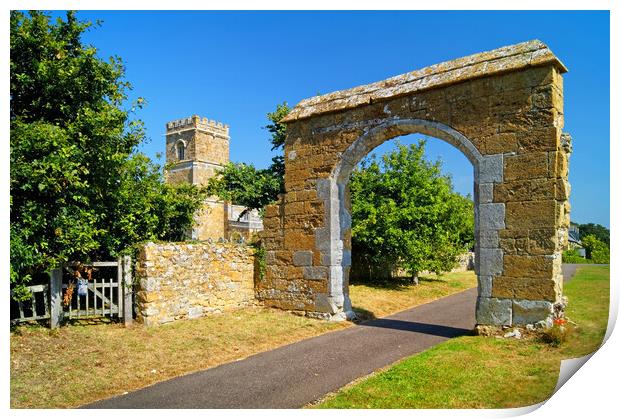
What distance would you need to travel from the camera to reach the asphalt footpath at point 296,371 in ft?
17.3

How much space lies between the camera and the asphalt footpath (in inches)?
207

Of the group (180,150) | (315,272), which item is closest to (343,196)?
(315,272)

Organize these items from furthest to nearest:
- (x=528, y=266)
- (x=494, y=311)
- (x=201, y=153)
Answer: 1. (x=201, y=153)
2. (x=494, y=311)
3. (x=528, y=266)

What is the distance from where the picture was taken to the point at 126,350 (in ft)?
24.2

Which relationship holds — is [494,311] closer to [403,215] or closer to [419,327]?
[419,327]

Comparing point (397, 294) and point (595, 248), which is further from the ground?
point (595, 248)

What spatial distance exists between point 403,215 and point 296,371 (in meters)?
10.7

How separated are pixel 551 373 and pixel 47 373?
6692 mm

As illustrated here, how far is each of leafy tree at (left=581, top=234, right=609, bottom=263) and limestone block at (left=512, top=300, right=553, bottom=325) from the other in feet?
33.4

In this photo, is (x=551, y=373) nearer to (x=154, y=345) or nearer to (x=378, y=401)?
(x=378, y=401)

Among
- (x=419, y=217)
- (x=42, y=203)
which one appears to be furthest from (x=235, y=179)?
(x=42, y=203)

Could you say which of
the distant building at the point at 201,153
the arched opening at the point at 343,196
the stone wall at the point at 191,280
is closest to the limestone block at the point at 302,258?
the arched opening at the point at 343,196

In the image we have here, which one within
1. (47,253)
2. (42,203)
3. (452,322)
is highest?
(42,203)

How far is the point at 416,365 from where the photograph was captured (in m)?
6.33
